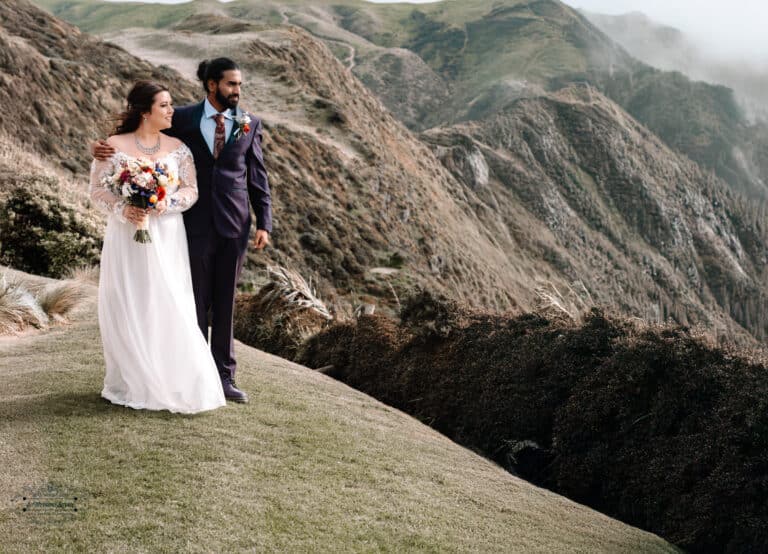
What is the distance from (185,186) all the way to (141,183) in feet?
1.24

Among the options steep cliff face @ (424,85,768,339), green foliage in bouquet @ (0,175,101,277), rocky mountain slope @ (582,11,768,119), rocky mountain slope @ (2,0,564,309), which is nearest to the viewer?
green foliage in bouquet @ (0,175,101,277)

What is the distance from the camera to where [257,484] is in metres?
4.62

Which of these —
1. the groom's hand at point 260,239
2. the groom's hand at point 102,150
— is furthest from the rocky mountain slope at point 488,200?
the groom's hand at point 102,150

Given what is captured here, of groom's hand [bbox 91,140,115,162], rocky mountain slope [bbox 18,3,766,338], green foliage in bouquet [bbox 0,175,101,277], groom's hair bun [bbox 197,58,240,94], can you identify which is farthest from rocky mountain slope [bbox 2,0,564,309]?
groom's hand [bbox 91,140,115,162]

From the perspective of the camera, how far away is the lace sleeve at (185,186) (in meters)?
5.66

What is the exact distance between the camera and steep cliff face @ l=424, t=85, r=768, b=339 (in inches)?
2356

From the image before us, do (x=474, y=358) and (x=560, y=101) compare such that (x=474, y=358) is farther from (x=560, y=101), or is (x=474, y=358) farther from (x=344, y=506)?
(x=560, y=101)

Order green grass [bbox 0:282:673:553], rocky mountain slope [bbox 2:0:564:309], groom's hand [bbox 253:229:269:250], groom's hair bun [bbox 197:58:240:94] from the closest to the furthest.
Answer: green grass [bbox 0:282:673:553] → groom's hair bun [bbox 197:58:240:94] → groom's hand [bbox 253:229:269:250] → rocky mountain slope [bbox 2:0:564:309]

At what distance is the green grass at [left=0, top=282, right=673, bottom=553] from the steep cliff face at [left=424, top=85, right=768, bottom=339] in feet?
166

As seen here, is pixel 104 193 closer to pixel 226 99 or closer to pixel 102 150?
pixel 102 150

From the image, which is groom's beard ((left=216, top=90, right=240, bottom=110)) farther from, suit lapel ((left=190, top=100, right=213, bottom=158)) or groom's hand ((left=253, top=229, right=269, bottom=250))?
groom's hand ((left=253, top=229, right=269, bottom=250))

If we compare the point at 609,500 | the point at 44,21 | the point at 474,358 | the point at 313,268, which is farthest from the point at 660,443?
the point at 44,21

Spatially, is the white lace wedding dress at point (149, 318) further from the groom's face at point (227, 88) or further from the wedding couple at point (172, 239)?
the groom's face at point (227, 88)

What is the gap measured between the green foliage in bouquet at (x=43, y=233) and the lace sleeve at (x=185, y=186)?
25.7 feet
